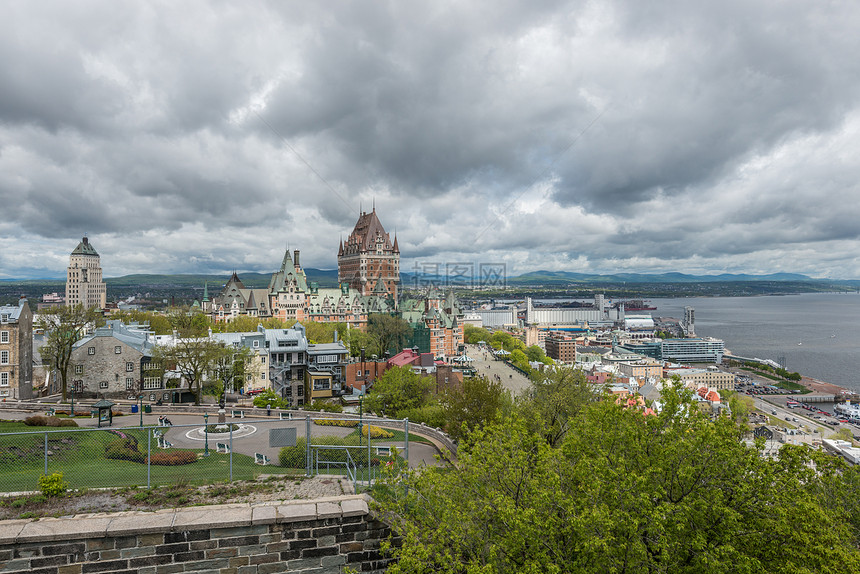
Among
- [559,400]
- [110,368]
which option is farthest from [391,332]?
[559,400]

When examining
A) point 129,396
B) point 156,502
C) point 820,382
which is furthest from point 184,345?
point 820,382

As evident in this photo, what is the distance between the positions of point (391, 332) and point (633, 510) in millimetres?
70172

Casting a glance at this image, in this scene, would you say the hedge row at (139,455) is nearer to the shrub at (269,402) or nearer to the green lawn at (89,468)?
the green lawn at (89,468)

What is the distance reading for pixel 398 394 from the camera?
37750 millimetres

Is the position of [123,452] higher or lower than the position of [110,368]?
higher

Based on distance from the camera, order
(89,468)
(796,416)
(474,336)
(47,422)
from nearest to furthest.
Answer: (89,468) < (47,422) < (796,416) < (474,336)

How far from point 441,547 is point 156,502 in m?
6.11

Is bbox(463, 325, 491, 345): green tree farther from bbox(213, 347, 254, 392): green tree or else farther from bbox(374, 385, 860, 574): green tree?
bbox(374, 385, 860, 574): green tree

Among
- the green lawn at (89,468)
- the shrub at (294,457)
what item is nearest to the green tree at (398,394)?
the shrub at (294,457)

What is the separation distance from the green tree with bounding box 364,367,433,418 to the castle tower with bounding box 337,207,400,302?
74.0m

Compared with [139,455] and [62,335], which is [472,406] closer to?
[139,455]

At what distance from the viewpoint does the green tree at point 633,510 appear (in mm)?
7383

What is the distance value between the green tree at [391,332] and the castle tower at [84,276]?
414ft

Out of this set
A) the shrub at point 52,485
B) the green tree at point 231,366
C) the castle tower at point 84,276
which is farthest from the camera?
the castle tower at point 84,276
